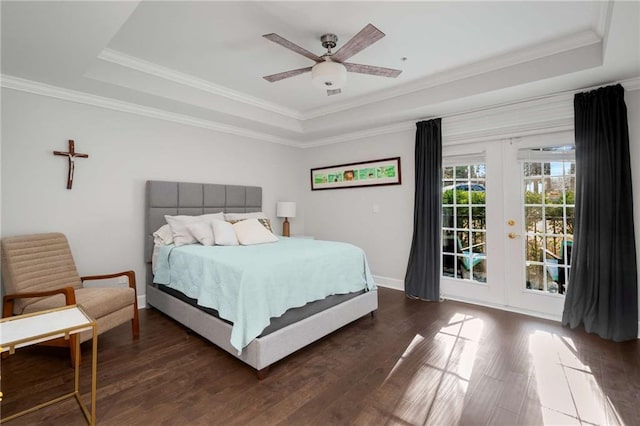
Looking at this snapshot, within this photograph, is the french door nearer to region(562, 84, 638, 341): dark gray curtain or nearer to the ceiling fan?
region(562, 84, 638, 341): dark gray curtain

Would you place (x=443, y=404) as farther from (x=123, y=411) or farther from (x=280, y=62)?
(x=280, y=62)

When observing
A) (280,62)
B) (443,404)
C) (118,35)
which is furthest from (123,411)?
(280,62)

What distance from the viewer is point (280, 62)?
122 inches

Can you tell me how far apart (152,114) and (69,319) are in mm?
2822

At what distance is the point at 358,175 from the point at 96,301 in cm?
369

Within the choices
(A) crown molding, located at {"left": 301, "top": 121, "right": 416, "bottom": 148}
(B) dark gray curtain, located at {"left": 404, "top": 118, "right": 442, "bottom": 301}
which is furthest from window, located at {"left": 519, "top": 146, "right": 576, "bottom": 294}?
(A) crown molding, located at {"left": 301, "top": 121, "right": 416, "bottom": 148}

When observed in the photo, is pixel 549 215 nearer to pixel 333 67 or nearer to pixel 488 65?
pixel 488 65

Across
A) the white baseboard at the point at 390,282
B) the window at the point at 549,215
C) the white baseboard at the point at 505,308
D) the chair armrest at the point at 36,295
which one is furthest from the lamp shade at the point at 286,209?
the window at the point at 549,215

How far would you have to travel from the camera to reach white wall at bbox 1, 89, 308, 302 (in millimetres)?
2936

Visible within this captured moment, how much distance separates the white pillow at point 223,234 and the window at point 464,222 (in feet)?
9.10

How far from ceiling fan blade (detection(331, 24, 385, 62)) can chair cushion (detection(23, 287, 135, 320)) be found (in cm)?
274

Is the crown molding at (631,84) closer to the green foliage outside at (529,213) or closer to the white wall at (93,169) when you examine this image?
the green foliage outside at (529,213)

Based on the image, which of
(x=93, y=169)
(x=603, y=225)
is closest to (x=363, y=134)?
(x=603, y=225)

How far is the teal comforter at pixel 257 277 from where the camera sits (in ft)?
7.37
